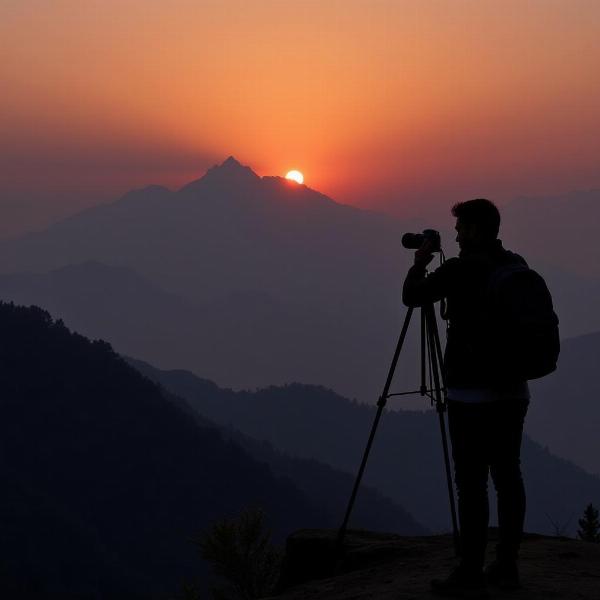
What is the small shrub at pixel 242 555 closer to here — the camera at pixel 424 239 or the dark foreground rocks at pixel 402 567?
the dark foreground rocks at pixel 402 567

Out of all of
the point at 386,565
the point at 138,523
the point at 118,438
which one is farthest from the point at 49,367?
the point at 386,565

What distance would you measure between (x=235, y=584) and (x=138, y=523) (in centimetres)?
13980

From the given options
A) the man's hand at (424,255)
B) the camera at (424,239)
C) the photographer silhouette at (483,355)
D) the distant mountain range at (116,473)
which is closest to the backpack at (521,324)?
the photographer silhouette at (483,355)

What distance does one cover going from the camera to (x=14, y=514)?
5231 inches

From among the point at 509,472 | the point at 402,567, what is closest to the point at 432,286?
the point at 509,472

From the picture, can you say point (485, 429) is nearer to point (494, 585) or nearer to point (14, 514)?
point (494, 585)

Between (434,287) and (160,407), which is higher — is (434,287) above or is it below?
below

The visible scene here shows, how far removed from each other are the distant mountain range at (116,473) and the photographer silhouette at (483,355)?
13025 cm

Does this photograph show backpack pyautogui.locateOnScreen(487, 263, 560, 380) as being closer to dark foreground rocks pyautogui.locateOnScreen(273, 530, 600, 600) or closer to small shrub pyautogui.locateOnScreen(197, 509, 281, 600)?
dark foreground rocks pyautogui.locateOnScreen(273, 530, 600, 600)

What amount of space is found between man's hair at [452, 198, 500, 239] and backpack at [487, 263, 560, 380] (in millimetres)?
346

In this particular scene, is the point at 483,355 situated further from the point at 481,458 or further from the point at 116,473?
the point at 116,473

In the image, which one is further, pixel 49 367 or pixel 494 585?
pixel 49 367

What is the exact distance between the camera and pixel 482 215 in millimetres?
5070

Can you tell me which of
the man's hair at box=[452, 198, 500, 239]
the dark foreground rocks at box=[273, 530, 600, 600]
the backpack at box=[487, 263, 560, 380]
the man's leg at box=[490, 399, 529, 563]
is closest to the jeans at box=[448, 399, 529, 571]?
the man's leg at box=[490, 399, 529, 563]
